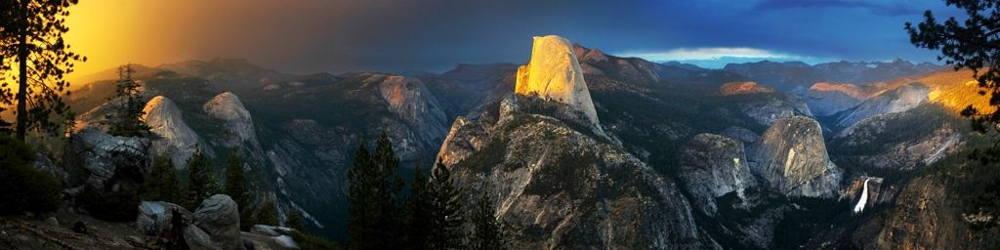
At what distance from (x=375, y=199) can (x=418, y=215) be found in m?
4.25

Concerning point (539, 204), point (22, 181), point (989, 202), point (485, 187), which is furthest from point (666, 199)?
point (22, 181)

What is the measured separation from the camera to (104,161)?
116 ft

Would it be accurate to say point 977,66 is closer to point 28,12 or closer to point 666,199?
point 28,12

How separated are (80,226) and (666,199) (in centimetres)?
17851

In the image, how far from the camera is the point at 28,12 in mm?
33188

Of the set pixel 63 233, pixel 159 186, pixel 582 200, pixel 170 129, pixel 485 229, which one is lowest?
pixel 582 200

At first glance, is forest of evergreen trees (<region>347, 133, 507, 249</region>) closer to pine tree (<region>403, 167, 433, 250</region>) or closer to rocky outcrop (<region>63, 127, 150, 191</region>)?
pine tree (<region>403, 167, 433, 250</region>)

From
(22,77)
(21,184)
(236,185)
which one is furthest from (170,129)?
(21,184)

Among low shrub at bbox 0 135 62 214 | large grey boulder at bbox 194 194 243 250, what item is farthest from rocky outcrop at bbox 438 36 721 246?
low shrub at bbox 0 135 62 214

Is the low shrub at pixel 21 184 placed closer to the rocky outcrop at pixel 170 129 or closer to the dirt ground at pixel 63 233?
the dirt ground at pixel 63 233

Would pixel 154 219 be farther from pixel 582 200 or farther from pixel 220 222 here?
pixel 582 200

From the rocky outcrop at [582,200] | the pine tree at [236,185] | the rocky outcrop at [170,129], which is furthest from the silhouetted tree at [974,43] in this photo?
the rocky outcrop at [170,129]

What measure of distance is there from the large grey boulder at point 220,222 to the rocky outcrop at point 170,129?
165m

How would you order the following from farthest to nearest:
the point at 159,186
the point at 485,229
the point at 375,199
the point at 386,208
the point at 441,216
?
the point at 485,229
the point at 441,216
the point at 386,208
the point at 375,199
the point at 159,186
